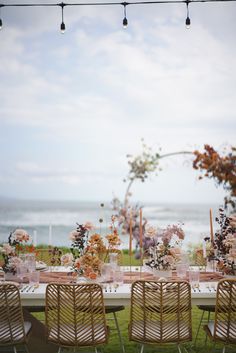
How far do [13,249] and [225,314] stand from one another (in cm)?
184

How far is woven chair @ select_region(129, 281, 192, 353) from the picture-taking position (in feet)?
10.8

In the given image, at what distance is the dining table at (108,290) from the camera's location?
3590 mm

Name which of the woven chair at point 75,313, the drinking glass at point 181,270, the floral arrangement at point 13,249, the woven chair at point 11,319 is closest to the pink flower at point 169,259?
the drinking glass at point 181,270

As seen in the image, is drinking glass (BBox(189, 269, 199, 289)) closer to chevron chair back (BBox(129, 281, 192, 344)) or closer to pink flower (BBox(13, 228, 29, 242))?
chevron chair back (BBox(129, 281, 192, 344))

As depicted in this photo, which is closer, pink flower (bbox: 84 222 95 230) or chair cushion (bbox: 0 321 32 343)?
chair cushion (bbox: 0 321 32 343)

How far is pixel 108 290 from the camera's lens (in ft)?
12.0

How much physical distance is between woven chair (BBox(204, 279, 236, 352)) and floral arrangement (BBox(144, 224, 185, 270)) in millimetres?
698

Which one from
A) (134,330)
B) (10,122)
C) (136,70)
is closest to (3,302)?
(134,330)

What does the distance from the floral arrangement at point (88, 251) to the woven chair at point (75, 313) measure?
0.40m

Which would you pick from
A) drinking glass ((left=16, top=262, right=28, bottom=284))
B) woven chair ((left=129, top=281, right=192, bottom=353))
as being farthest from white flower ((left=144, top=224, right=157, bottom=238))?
drinking glass ((left=16, top=262, right=28, bottom=284))

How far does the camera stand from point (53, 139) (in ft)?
82.3

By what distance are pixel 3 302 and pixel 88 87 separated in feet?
80.9

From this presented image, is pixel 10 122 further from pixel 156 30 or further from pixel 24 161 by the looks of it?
pixel 156 30

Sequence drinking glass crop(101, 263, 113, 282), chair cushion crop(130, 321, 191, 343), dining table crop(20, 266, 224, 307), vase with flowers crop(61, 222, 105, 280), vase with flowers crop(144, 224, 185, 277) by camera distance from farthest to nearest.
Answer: vase with flowers crop(144, 224, 185, 277)
drinking glass crop(101, 263, 113, 282)
vase with flowers crop(61, 222, 105, 280)
dining table crop(20, 266, 224, 307)
chair cushion crop(130, 321, 191, 343)
